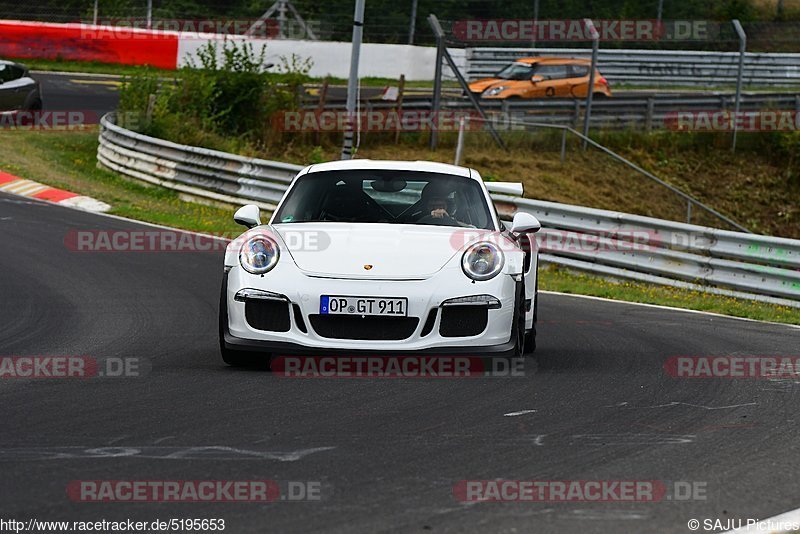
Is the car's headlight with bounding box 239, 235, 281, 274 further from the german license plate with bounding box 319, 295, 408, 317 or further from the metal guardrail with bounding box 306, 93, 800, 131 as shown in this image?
the metal guardrail with bounding box 306, 93, 800, 131

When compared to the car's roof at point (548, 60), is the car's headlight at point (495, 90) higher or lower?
lower

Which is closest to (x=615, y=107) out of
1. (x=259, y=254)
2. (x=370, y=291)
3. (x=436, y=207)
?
(x=436, y=207)

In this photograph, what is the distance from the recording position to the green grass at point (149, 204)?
13.5 meters

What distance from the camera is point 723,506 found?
4699mm

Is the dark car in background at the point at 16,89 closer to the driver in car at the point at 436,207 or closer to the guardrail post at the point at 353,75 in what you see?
the guardrail post at the point at 353,75

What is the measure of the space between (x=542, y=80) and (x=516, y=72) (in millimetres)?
685

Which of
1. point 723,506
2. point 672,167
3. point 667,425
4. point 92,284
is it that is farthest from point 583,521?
point 672,167

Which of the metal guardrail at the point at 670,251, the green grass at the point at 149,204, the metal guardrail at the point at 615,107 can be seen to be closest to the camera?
the green grass at the point at 149,204

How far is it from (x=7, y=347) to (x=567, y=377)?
3.60 m

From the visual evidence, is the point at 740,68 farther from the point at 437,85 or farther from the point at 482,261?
the point at 482,261

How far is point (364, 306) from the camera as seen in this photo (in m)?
7.16

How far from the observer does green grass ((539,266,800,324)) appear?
12.9 metres

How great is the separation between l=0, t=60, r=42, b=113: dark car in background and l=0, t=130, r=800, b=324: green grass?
77cm

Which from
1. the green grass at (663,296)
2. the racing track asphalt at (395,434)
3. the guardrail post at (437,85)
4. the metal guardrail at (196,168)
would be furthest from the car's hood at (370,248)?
the guardrail post at (437,85)
